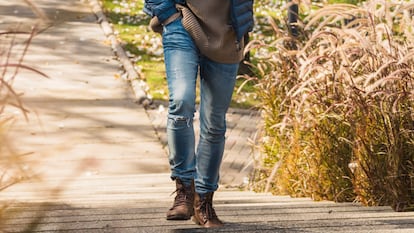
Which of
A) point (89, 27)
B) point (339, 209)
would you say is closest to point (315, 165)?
point (339, 209)

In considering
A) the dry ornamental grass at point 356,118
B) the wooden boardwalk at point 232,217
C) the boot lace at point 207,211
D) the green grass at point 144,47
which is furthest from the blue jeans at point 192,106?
the green grass at point 144,47

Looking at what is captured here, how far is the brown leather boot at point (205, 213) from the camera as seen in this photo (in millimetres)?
4535

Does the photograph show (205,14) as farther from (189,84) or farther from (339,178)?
(339,178)

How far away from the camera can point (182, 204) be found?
4.52m

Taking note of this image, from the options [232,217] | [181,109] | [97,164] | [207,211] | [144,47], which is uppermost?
[97,164]

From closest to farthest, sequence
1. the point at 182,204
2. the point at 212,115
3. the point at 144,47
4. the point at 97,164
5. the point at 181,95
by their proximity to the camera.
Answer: the point at 97,164 → the point at 181,95 → the point at 182,204 → the point at 212,115 → the point at 144,47

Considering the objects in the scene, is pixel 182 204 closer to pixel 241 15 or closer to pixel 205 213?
pixel 205 213

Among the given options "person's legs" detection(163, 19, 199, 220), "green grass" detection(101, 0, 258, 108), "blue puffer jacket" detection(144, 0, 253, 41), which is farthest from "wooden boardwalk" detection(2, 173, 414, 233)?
"green grass" detection(101, 0, 258, 108)

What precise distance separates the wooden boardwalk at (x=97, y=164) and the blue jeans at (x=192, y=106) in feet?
0.91

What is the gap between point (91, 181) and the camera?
7898mm

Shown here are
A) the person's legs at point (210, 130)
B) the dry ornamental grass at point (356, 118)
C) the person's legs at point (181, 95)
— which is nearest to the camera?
the person's legs at point (181, 95)

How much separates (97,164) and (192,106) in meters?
2.45

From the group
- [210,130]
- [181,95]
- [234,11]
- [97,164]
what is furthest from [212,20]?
[97,164]

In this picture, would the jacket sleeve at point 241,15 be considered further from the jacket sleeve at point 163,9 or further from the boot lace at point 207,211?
the boot lace at point 207,211
